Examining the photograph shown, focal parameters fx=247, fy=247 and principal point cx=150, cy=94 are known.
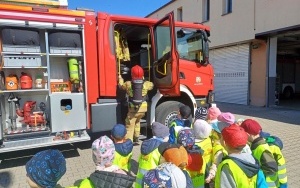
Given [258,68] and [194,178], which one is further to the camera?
[258,68]

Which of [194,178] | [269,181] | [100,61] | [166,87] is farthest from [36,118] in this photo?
[269,181]

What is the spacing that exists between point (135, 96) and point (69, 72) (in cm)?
145

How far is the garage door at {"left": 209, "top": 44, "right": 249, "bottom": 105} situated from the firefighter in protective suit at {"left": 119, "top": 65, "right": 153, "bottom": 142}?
30.6 ft

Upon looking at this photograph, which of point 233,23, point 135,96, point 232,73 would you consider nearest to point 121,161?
point 135,96

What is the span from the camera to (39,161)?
167 cm

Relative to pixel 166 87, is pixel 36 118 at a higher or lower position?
lower

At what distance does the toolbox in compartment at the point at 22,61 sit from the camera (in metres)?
4.48

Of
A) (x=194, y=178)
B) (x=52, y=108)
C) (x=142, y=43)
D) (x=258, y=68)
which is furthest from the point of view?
(x=258, y=68)

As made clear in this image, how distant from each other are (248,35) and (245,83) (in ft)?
8.23

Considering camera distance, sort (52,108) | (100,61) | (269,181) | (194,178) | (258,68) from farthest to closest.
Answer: (258,68) → (100,61) → (52,108) → (194,178) → (269,181)

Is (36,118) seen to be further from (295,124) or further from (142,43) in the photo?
(295,124)

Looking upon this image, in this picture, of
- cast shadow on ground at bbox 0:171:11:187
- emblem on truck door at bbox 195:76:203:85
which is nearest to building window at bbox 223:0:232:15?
emblem on truck door at bbox 195:76:203:85

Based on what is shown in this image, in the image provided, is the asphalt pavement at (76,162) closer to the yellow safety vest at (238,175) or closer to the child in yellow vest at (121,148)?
the child in yellow vest at (121,148)

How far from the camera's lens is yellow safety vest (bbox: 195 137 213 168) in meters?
2.94
